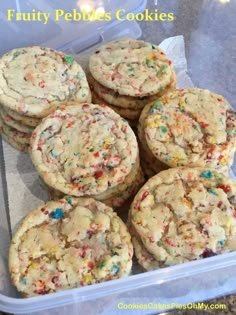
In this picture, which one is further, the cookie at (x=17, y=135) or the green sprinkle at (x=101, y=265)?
the cookie at (x=17, y=135)

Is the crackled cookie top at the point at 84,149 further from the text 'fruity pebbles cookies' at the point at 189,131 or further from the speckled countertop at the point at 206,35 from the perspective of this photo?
the speckled countertop at the point at 206,35

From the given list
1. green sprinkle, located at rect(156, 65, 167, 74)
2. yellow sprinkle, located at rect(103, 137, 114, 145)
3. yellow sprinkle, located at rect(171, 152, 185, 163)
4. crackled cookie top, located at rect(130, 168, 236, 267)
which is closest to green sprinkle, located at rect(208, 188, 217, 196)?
crackled cookie top, located at rect(130, 168, 236, 267)

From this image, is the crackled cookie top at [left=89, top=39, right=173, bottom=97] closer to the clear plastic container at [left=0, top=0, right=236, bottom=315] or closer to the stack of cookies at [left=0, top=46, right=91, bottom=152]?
the stack of cookies at [left=0, top=46, right=91, bottom=152]

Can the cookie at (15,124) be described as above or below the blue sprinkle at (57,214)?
above

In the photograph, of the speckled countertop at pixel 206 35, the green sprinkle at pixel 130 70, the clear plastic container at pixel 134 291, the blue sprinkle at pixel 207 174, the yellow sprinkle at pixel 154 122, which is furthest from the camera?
the speckled countertop at pixel 206 35

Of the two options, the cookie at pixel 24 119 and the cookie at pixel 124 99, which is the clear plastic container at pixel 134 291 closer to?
the cookie at pixel 24 119

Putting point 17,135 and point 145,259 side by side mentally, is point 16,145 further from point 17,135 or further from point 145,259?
point 145,259

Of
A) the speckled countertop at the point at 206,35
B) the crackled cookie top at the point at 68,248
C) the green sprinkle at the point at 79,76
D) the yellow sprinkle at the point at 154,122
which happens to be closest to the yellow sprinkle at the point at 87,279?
the crackled cookie top at the point at 68,248

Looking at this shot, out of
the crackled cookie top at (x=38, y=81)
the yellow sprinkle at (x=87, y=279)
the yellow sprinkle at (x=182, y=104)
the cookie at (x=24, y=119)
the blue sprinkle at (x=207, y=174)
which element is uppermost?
the crackled cookie top at (x=38, y=81)

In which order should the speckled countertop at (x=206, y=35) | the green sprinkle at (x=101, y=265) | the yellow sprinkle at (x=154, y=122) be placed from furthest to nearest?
1. the speckled countertop at (x=206, y=35)
2. the yellow sprinkle at (x=154, y=122)
3. the green sprinkle at (x=101, y=265)
